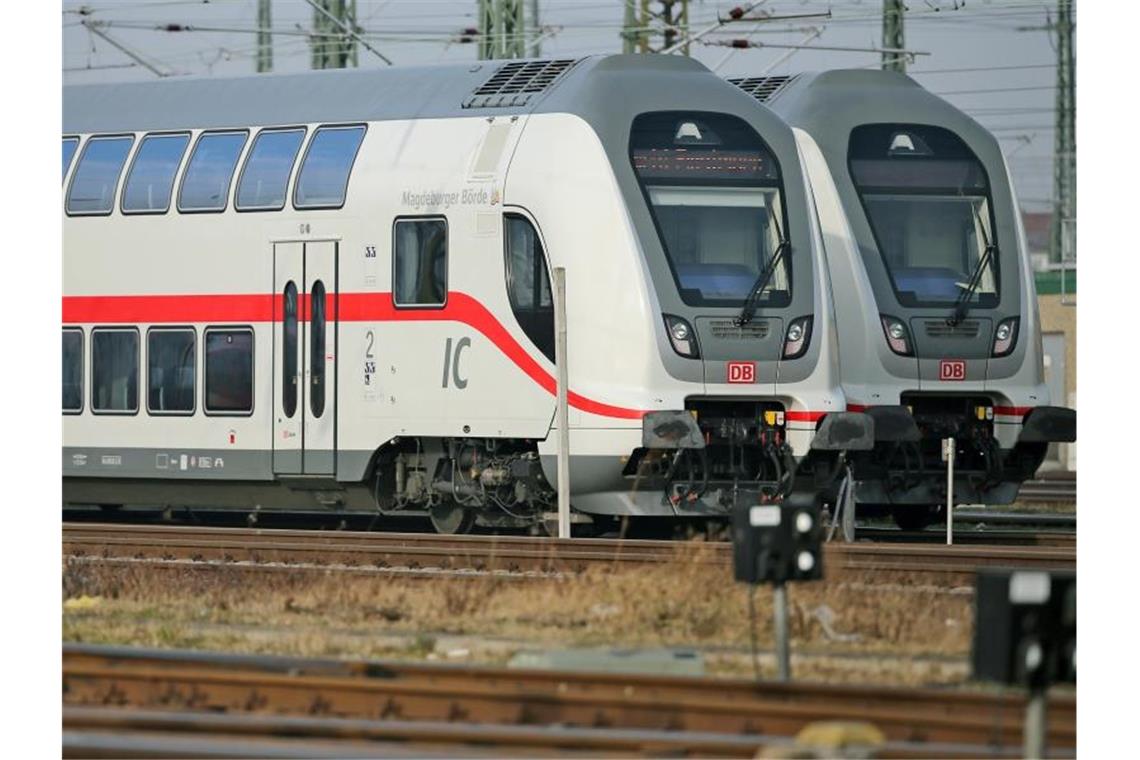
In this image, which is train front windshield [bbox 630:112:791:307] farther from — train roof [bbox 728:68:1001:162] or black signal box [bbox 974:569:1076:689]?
black signal box [bbox 974:569:1076:689]

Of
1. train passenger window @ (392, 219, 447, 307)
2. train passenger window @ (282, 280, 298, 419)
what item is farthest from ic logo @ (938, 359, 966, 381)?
train passenger window @ (282, 280, 298, 419)

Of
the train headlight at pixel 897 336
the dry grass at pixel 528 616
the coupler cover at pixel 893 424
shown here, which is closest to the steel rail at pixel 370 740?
the dry grass at pixel 528 616

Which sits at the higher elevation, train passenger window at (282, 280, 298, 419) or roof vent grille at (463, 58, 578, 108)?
roof vent grille at (463, 58, 578, 108)

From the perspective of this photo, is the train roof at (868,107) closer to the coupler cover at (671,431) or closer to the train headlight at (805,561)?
the coupler cover at (671,431)

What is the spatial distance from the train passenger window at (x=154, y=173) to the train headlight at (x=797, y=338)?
5.72m

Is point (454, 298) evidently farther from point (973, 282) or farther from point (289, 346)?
point (973, 282)

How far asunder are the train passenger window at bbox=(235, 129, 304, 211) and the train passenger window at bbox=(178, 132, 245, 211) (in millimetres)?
179

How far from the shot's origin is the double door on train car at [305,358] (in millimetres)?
19125

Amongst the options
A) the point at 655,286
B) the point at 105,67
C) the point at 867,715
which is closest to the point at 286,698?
the point at 867,715

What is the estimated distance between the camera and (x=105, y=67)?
32188mm

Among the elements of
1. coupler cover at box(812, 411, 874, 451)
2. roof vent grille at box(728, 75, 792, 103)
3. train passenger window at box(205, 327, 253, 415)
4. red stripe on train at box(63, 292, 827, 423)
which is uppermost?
roof vent grille at box(728, 75, 792, 103)

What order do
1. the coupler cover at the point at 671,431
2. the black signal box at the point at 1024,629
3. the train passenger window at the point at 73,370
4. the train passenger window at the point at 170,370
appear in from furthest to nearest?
the train passenger window at the point at 73,370
the train passenger window at the point at 170,370
the coupler cover at the point at 671,431
the black signal box at the point at 1024,629

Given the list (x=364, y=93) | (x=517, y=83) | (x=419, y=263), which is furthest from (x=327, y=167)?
(x=517, y=83)

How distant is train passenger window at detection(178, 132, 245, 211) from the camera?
19859mm
